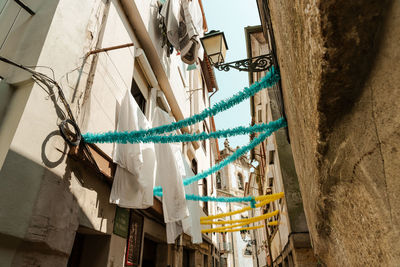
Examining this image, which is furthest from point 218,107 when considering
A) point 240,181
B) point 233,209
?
point 240,181

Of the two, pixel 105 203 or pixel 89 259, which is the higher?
pixel 105 203

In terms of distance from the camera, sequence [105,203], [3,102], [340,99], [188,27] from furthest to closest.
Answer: [188,27] → [105,203] → [3,102] → [340,99]

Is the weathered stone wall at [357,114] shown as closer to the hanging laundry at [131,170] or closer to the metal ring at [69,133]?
the metal ring at [69,133]

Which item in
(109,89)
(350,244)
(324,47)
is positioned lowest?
(350,244)

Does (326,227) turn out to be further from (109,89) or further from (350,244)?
(109,89)

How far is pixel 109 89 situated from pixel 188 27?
138 inches

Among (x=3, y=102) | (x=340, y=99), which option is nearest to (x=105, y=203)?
(x=3, y=102)

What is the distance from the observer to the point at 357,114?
0.92m

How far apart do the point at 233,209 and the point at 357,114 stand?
2660 centimetres

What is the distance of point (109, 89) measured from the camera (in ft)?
14.2

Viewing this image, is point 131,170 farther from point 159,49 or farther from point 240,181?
point 240,181

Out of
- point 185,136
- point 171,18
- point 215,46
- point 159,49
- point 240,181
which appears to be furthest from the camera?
point 240,181

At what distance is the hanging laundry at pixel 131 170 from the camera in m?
3.69

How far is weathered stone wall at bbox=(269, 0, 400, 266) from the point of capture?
0.73m
